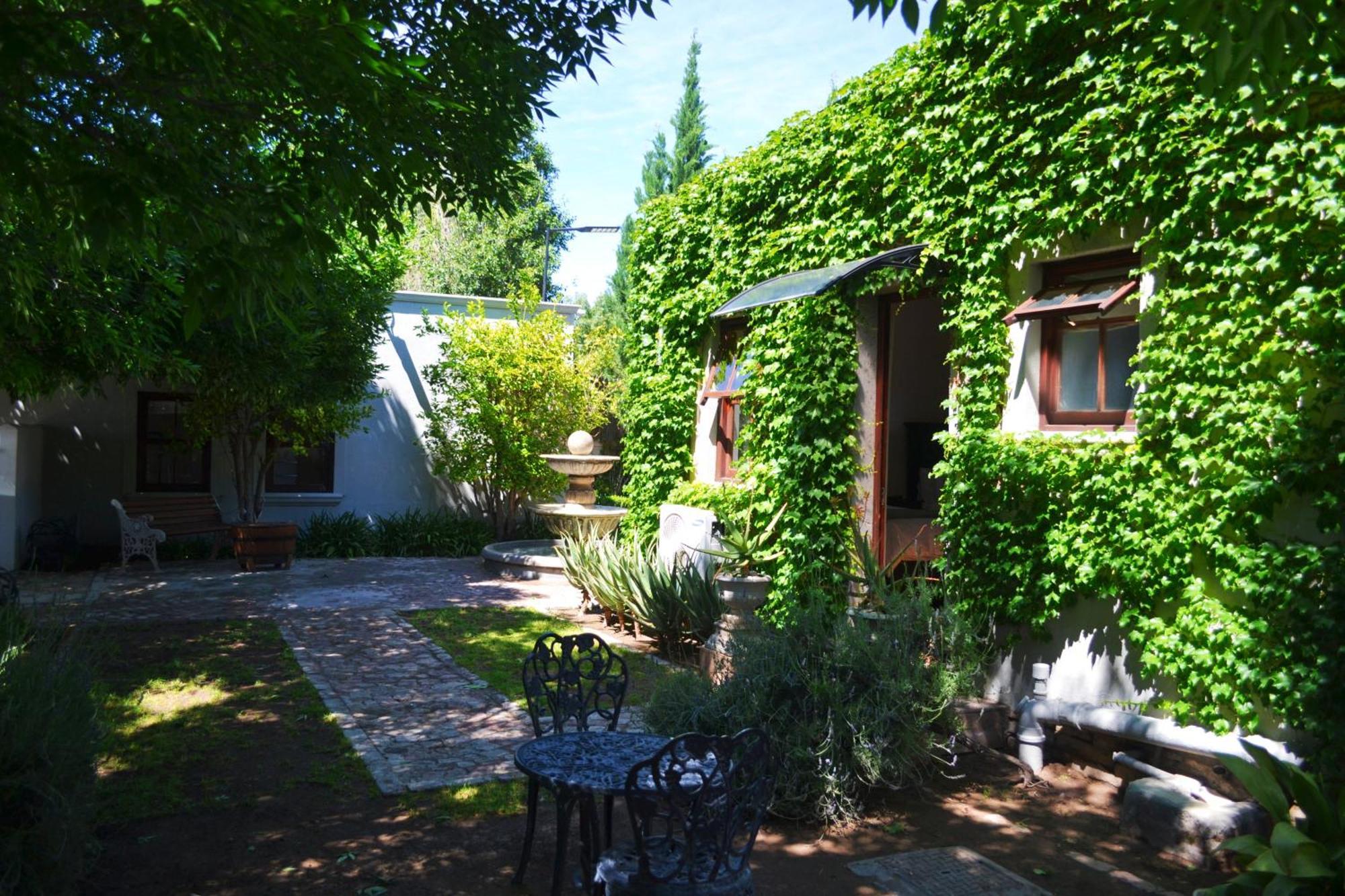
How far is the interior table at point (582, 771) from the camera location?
3600 mm

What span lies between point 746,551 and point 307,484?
10.0 m

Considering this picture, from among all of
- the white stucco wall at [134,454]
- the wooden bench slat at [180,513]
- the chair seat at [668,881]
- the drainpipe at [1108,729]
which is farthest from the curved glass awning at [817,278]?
the wooden bench slat at [180,513]

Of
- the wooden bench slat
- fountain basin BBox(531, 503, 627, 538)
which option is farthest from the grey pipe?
the wooden bench slat

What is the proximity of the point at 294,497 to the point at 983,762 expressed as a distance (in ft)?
40.0

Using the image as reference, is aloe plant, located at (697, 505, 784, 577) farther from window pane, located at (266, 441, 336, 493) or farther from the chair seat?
window pane, located at (266, 441, 336, 493)

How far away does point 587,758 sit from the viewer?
12.9ft

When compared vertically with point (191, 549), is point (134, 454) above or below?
above

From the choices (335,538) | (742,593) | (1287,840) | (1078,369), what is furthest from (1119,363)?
(335,538)

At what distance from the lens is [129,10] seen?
3.87 m

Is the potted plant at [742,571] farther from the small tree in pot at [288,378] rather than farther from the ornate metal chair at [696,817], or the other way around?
the small tree in pot at [288,378]

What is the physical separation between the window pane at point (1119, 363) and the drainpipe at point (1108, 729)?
5.48 ft

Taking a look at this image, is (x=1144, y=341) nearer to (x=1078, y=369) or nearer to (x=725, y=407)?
(x=1078, y=369)

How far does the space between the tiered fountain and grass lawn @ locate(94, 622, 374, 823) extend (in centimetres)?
448

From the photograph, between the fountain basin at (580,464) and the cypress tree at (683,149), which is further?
the cypress tree at (683,149)
